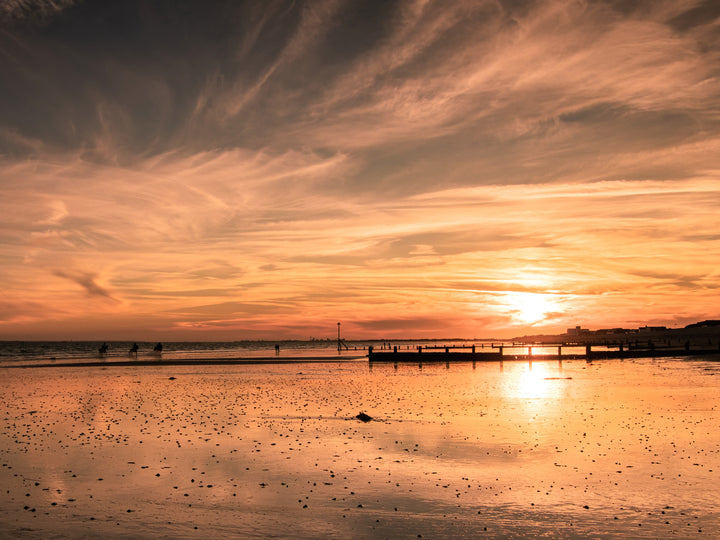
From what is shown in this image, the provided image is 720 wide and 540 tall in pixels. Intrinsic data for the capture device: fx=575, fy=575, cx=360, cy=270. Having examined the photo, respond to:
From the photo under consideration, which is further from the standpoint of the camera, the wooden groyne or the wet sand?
the wooden groyne

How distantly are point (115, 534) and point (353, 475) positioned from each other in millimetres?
6553

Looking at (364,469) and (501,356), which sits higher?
(501,356)

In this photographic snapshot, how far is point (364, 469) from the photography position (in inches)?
662

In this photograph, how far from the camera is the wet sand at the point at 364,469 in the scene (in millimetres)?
12242

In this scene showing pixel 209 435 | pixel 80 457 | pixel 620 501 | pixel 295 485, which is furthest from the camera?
pixel 209 435

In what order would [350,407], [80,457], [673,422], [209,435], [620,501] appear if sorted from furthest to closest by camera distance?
[350,407] < [673,422] < [209,435] < [80,457] < [620,501]

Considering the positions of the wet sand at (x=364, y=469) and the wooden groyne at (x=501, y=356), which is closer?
the wet sand at (x=364, y=469)

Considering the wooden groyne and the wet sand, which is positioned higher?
the wooden groyne

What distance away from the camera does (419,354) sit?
3597 inches

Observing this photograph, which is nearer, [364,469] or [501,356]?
[364,469]

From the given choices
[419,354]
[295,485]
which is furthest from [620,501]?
[419,354]

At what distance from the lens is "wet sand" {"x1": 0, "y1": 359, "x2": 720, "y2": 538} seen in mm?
12242

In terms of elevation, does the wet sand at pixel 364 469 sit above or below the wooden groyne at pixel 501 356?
below

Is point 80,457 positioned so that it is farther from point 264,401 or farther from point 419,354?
point 419,354
